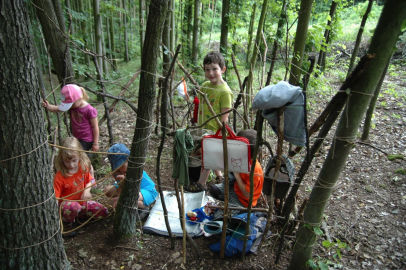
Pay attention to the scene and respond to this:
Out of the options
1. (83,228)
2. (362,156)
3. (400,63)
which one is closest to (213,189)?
(83,228)

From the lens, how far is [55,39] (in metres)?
3.22

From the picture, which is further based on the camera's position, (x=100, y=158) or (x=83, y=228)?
(x=100, y=158)

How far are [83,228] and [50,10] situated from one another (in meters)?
2.72

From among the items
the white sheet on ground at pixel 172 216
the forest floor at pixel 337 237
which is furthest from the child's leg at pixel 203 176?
the forest floor at pixel 337 237

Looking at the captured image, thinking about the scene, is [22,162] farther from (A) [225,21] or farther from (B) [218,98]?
(A) [225,21]

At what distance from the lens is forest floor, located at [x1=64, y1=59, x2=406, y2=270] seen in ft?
7.43

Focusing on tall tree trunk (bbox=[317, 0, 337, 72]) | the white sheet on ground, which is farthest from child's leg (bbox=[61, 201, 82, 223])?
tall tree trunk (bbox=[317, 0, 337, 72])

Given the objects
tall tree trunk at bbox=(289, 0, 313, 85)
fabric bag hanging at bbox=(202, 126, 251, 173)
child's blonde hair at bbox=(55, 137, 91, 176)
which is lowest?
child's blonde hair at bbox=(55, 137, 91, 176)

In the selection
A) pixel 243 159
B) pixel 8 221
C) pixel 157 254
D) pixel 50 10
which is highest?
pixel 50 10

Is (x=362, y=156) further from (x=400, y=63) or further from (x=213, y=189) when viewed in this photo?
(x=400, y=63)

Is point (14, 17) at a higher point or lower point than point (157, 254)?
higher

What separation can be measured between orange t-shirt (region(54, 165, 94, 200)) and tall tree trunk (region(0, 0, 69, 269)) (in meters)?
0.85

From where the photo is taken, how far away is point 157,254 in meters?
2.35

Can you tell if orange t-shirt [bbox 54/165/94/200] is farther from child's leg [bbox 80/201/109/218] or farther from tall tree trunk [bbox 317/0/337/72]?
tall tree trunk [bbox 317/0/337/72]
